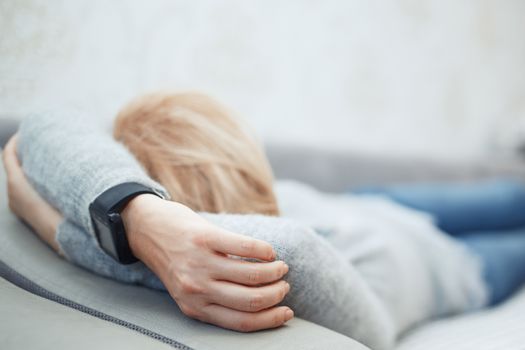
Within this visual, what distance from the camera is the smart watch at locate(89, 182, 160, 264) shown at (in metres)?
0.48

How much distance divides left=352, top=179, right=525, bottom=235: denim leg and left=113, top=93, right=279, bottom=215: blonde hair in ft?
2.35

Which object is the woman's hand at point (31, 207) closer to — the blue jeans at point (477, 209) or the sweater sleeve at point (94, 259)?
the sweater sleeve at point (94, 259)

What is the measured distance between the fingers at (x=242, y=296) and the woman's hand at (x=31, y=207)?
262 mm

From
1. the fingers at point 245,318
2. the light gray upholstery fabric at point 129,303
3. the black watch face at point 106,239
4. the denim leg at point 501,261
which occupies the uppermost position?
the black watch face at point 106,239

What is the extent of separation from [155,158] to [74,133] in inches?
4.2

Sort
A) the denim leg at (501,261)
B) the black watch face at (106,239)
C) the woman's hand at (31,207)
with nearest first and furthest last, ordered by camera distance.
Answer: the black watch face at (106,239), the woman's hand at (31,207), the denim leg at (501,261)

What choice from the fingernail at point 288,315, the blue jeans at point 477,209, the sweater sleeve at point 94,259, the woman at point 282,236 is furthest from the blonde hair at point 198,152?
the blue jeans at point 477,209

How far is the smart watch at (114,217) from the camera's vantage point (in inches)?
19.0

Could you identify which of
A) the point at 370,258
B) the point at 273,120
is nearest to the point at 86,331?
the point at 370,258

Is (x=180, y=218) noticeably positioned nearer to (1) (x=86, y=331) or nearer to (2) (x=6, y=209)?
(1) (x=86, y=331)

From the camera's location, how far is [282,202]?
0.96m

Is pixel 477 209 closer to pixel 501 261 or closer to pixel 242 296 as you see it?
pixel 501 261

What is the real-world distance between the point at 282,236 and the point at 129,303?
175mm

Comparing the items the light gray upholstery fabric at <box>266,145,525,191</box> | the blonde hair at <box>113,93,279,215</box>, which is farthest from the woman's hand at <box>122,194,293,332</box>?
the light gray upholstery fabric at <box>266,145,525,191</box>
